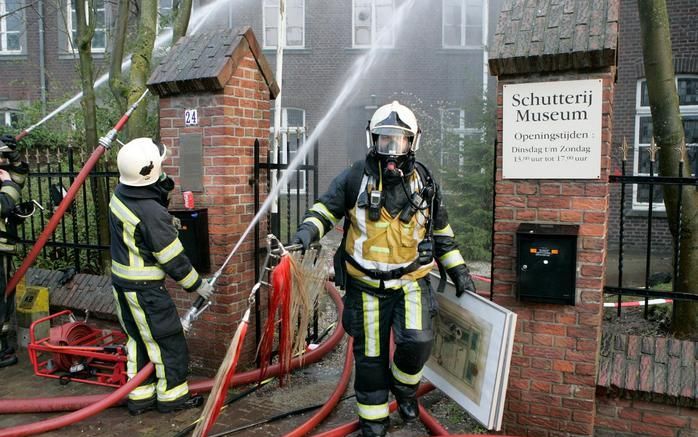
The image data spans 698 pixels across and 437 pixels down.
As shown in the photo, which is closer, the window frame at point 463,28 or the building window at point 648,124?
the building window at point 648,124

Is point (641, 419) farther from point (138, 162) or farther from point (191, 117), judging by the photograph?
point (191, 117)

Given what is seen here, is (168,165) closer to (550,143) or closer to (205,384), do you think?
(205,384)

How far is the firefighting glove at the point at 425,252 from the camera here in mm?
3588

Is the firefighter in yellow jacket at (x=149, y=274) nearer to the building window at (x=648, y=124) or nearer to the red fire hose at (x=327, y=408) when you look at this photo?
the red fire hose at (x=327, y=408)

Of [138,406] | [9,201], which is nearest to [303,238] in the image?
[138,406]

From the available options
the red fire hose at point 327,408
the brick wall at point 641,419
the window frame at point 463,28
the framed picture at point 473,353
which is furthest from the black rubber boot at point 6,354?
the window frame at point 463,28

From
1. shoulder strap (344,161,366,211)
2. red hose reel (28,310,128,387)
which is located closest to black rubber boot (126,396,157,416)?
red hose reel (28,310,128,387)

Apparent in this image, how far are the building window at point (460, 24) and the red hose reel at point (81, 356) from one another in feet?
50.0

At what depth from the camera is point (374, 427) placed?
3.68 metres

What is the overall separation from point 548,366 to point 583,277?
0.59 metres

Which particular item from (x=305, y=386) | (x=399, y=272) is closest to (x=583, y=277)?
(x=399, y=272)

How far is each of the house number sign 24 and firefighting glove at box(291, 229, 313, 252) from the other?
1.77 metres

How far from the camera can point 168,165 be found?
4945 mm

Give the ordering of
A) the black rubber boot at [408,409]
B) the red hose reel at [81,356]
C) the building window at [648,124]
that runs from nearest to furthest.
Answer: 1. the black rubber boot at [408,409]
2. the red hose reel at [81,356]
3. the building window at [648,124]
